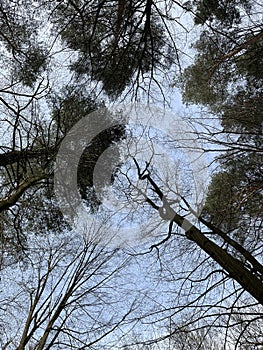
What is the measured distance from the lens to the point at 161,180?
4234 millimetres

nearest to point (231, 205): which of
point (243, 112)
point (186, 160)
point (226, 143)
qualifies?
point (226, 143)

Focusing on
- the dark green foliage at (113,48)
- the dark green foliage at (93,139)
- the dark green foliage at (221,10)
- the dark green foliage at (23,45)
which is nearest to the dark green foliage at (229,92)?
the dark green foliage at (221,10)

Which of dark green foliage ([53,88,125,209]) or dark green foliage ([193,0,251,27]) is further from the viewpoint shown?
dark green foliage ([53,88,125,209])

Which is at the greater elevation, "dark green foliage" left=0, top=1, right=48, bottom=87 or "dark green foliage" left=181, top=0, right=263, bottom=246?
"dark green foliage" left=0, top=1, right=48, bottom=87

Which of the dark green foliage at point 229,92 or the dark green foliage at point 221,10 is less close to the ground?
the dark green foliage at point 221,10

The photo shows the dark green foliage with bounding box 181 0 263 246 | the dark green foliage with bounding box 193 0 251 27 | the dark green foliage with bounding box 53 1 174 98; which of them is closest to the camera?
the dark green foliage with bounding box 53 1 174 98

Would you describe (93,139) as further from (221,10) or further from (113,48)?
(221,10)

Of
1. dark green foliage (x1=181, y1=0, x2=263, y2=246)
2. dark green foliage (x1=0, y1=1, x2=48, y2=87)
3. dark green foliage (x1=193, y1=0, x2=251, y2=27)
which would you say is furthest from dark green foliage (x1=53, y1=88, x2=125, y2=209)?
dark green foliage (x1=193, y1=0, x2=251, y2=27)

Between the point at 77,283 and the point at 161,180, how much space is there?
1729 millimetres

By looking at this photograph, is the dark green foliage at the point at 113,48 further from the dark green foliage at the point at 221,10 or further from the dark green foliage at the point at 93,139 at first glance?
the dark green foliage at the point at 221,10

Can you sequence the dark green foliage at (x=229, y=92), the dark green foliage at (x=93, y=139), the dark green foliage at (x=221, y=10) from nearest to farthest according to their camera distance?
the dark green foliage at (x=229, y=92), the dark green foliage at (x=221, y=10), the dark green foliage at (x=93, y=139)

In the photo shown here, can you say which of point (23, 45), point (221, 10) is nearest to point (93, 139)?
point (23, 45)

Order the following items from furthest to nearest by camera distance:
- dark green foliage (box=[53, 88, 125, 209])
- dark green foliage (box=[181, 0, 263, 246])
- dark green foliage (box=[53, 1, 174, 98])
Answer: dark green foliage (box=[53, 88, 125, 209]) < dark green foliage (box=[181, 0, 263, 246]) < dark green foliage (box=[53, 1, 174, 98])

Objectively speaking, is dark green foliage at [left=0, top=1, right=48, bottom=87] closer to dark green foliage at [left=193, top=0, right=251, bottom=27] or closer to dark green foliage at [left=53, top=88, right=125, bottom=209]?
dark green foliage at [left=53, top=88, right=125, bottom=209]
